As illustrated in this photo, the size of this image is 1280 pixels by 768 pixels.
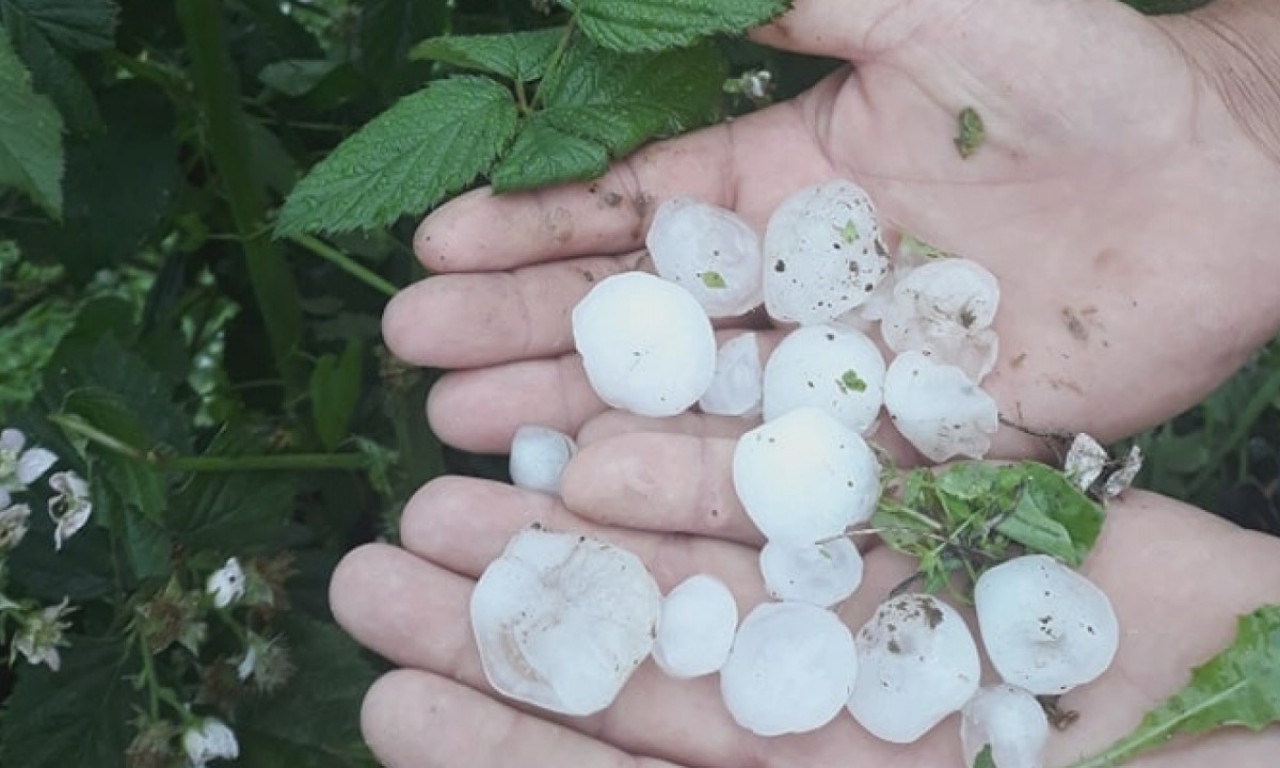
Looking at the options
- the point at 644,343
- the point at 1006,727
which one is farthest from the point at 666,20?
the point at 1006,727

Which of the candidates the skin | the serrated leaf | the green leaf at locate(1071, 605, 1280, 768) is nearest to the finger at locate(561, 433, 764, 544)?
the skin

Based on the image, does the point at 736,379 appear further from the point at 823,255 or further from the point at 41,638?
the point at 41,638

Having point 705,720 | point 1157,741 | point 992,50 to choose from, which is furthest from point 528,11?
point 1157,741

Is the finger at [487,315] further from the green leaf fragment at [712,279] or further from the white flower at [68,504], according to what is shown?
the white flower at [68,504]

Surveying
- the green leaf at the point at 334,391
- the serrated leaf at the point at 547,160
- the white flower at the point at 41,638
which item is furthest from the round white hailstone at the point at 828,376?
the white flower at the point at 41,638

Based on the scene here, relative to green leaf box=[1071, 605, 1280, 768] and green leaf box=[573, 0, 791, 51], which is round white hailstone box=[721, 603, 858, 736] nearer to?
green leaf box=[1071, 605, 1280, 768]

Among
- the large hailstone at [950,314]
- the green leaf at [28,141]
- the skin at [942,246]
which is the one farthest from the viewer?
the large hailstone at [950,314]

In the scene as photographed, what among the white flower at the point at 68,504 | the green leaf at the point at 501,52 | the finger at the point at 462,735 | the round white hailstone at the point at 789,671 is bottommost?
the finger at the point at 462,735

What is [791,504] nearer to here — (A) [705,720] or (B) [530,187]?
(A) [705,720]
